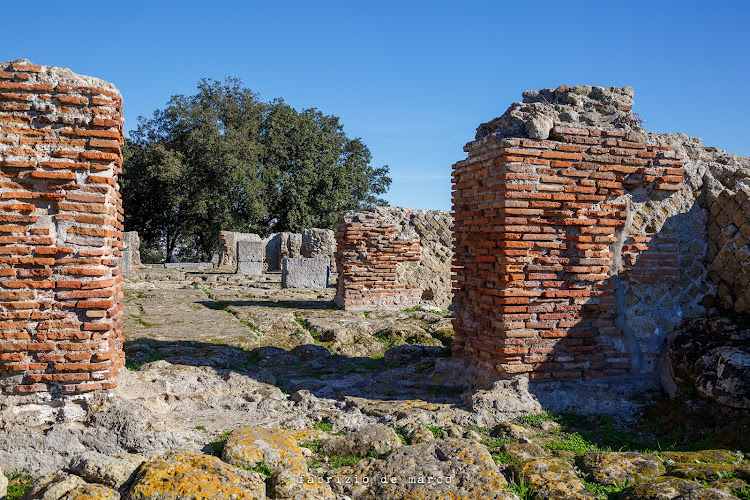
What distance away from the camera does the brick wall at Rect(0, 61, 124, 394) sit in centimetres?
423

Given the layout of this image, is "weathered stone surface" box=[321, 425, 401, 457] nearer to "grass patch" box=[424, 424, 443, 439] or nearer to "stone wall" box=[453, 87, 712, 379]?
"grass patch" box=[424, 424, 443, 439]

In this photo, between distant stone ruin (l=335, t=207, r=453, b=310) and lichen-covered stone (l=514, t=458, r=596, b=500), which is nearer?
lichen-covered stone (l=514, t=458, r=596, b=500)

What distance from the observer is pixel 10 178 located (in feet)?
14.0

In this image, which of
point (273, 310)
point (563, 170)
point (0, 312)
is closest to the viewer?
point (0, 312)

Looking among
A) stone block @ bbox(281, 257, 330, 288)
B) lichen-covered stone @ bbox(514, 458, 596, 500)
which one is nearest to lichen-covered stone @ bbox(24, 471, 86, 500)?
lichen-covered stone @ bbox(514, 458, 596, 500)

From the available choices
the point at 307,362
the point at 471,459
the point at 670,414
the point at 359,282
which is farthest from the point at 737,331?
the point at 359,282

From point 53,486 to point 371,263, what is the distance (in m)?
8.35

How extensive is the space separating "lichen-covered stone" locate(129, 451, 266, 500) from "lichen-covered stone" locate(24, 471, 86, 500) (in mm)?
354

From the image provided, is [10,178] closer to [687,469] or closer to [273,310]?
[687,469]

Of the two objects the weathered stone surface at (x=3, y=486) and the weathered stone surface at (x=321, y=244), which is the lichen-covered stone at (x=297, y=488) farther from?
the weathered stone surface at (x=321, y=244)

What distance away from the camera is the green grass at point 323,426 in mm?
4692

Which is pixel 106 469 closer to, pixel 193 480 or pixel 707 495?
pixel 193 480

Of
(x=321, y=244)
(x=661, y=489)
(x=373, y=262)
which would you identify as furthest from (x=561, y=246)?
(x=321, y=244)

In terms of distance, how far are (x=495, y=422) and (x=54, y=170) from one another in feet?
13.1
